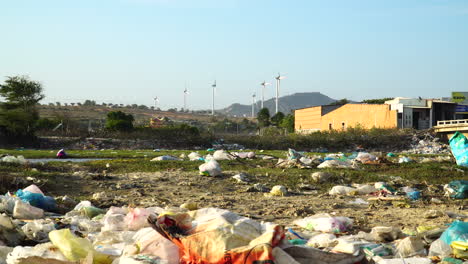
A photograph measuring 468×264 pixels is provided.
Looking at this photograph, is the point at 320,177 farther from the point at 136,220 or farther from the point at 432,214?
the point at 136,220

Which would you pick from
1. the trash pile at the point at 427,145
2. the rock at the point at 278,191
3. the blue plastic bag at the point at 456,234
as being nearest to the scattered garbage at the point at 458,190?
the rock at the point at 278,191

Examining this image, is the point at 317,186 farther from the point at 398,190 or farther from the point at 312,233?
the point at 312,233

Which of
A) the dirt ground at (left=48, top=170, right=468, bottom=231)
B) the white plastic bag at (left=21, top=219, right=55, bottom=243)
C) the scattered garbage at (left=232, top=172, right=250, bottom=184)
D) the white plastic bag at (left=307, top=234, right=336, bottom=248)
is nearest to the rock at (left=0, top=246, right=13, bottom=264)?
the white plastic bag at (left=21, top=219, right=55, bottom=243)

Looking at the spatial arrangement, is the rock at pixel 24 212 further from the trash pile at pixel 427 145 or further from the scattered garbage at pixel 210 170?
the trash pile at pixel 427 145

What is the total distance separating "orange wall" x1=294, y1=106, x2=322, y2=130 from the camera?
49438 millimetres

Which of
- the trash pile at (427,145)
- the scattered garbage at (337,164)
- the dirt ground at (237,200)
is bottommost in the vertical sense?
the trash pile at (427,145)

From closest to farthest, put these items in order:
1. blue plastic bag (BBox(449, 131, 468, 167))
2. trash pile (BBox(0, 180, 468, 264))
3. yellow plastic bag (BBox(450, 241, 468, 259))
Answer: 1. trash pile (BBox(0, 180, 468, 264))
2. yellow plastic bag (BBox(450, 241, 468, 259))
3. blue plastic bag (BBox(449, 131, 468, 167))

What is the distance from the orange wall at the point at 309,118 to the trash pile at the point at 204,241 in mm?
42950

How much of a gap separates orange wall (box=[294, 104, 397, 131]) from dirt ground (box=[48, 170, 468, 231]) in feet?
106

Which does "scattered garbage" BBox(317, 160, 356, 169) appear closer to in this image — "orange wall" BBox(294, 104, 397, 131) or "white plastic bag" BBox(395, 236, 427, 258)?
"white plastic bag" BBox(395, 236, 427, 258)

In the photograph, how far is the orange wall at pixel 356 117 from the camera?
42906 mm

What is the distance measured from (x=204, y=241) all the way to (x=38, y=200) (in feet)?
16.5

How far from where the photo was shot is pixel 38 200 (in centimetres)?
802

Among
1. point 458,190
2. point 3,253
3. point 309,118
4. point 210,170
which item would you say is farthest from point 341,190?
point 309,118
